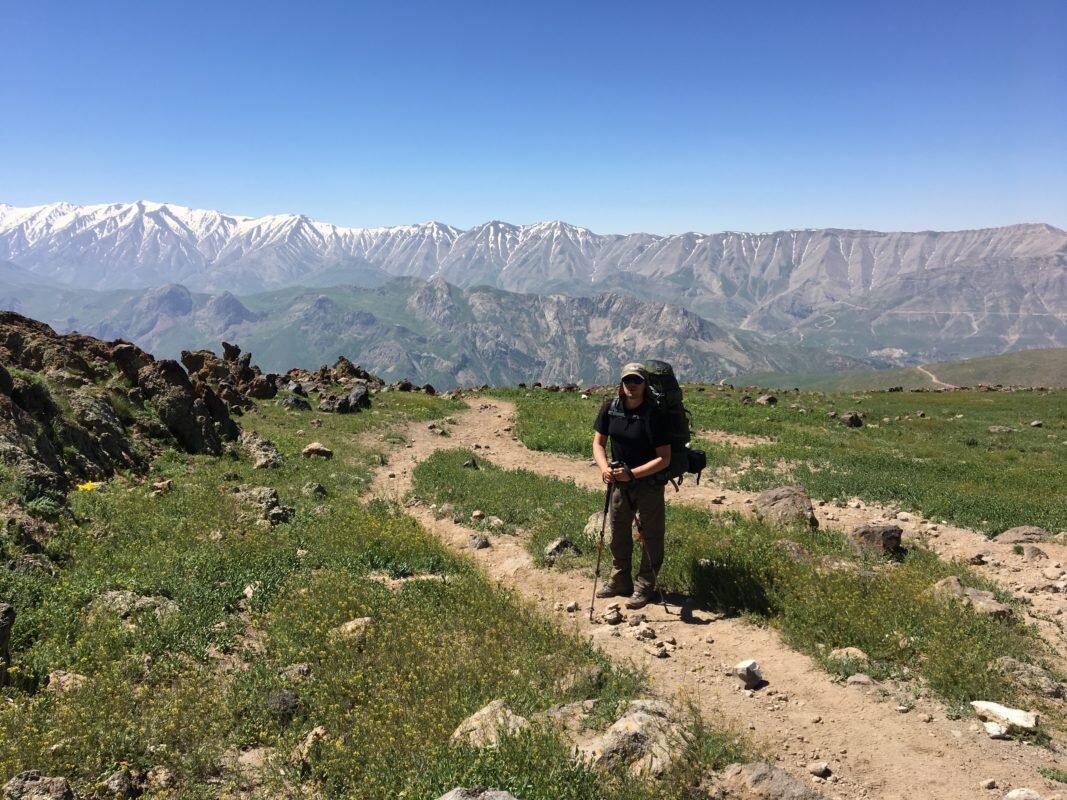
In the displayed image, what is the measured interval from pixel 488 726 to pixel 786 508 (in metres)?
11.6

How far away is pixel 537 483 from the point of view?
20438mm

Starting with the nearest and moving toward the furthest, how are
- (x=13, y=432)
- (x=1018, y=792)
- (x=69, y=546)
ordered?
1. (x=1018, y=792)
2. (x=69, y=546)
3. (x=13, y=432)

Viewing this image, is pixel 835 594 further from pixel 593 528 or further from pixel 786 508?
pixel 786 508

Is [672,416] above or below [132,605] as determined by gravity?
above

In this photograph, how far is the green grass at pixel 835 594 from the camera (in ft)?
24.8

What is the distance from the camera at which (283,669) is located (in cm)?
795

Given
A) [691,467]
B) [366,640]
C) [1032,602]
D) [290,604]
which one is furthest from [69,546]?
[1032,602]

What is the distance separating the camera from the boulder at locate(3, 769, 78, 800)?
5203mm

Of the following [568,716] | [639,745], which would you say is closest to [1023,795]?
[639,745]

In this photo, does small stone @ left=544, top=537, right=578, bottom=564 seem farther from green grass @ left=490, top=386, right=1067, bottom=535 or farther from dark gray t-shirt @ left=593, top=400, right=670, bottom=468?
green grass @ left=490, top=386, right=1067, bottom=535

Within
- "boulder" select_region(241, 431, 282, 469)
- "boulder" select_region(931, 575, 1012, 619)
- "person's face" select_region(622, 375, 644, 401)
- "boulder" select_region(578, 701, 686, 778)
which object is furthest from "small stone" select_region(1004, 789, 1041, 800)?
"boulder" select_region(241, 431, 282, 469)

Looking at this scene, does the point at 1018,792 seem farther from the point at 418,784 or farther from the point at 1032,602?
the point at 1032,602

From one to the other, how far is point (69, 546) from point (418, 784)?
975 cm

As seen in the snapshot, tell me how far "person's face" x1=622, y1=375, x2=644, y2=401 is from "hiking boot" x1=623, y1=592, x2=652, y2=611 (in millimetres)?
3620
